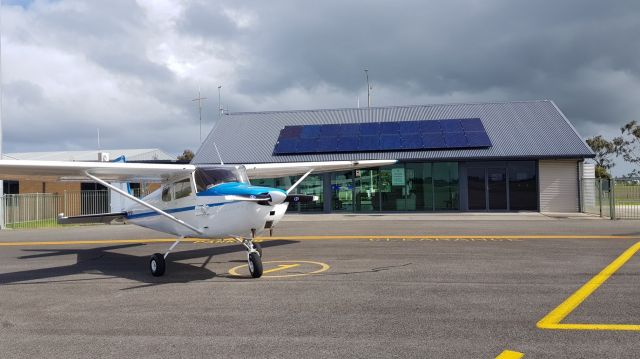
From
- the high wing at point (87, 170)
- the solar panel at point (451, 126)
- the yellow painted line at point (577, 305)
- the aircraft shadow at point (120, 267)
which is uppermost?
the solar panel at point (451, 126)

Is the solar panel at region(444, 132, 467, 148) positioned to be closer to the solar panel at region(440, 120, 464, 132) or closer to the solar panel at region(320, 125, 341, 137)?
the solar panel at region(440, 120, 464, 132)

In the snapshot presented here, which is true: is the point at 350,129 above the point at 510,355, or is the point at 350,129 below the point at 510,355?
above

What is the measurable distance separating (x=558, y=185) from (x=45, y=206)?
28785 mm

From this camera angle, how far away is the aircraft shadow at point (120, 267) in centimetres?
941

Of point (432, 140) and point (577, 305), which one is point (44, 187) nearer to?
point (432, 140)

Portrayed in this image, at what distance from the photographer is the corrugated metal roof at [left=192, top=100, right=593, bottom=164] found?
2556cm

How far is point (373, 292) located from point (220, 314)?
7.97 feet

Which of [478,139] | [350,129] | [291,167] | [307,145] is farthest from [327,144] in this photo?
[291,167]

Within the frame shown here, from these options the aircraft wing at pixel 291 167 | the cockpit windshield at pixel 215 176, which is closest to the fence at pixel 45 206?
the aircraft wing at pixel 291 167

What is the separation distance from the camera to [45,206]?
27391mm

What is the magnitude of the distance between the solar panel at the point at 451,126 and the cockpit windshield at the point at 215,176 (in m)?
20.1

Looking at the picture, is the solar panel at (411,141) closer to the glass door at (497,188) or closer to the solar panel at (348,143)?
the solar panel at (348,143)

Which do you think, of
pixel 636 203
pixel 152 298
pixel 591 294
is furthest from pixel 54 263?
pixel 636 203

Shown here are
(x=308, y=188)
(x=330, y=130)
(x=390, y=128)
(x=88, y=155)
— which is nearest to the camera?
(x=308, y=188)
